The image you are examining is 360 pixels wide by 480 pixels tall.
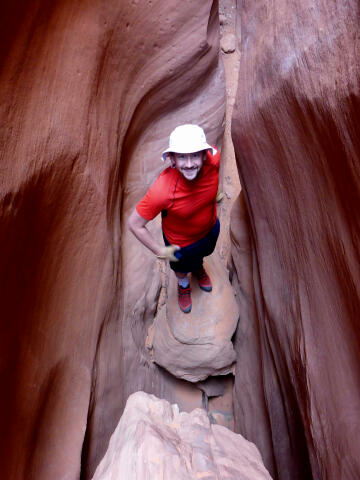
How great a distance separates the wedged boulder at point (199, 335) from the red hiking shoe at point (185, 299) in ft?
0.18

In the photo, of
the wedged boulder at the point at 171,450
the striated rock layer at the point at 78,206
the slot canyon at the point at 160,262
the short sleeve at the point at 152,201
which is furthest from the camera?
the short sleeve at the point at 152,201

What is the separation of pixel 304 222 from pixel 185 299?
1.44 meters

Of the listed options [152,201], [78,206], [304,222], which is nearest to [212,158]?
[152,201]

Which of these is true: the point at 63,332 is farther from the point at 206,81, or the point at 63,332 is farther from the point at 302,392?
the point at 206,81

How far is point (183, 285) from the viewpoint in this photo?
279 cm

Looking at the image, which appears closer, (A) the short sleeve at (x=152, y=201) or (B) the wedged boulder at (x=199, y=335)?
(A) the short sleeve at (x=152, y=201)

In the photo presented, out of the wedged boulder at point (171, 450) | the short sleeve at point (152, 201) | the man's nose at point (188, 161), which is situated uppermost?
the man's nose at point (188, 161)

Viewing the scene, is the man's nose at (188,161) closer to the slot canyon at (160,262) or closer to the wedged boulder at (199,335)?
the slot canyon at (160,262)

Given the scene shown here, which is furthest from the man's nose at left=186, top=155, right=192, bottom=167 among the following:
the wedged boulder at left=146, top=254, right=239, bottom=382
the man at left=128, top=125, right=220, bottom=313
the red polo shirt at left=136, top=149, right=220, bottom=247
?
the wedged boulder at left=146, top=254, right=239, bottom=382

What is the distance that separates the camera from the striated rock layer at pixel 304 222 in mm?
1313

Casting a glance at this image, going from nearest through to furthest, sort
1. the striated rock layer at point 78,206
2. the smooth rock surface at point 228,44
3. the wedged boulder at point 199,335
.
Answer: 1. the striated rock layer at point 78,206
2. the wedged boulder at point 199,335
3. the smooth rock surface at point 228,44

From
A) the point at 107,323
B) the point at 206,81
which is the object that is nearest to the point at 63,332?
the point at 107,323

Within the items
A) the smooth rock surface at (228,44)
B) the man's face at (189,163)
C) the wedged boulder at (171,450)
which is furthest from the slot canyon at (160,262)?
the smooth rock surface at (228,44)

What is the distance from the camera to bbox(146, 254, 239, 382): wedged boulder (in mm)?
2824
